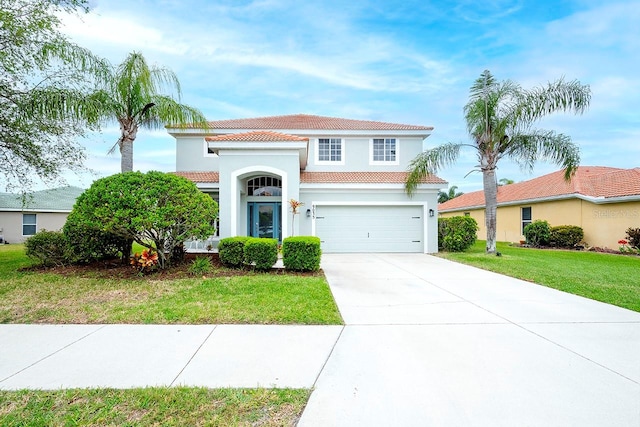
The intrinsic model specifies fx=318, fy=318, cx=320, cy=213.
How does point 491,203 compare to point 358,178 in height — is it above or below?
below

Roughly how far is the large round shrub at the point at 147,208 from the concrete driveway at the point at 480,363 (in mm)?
4874

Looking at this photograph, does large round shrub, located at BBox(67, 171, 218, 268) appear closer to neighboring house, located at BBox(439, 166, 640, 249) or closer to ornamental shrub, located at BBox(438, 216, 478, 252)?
ornamental shrub, located at BBox(438, 216, 478, 252)

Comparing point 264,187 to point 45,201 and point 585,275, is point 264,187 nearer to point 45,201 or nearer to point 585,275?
point 585,275

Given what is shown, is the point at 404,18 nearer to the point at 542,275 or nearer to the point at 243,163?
the point at 243,163

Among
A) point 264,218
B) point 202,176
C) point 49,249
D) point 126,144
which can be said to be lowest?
point 49,249

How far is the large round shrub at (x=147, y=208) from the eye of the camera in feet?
26.1

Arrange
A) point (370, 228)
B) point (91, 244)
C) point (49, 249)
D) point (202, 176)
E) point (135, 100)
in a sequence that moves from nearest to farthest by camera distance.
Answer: point (49, 249) → point (91, 244) → point (135, 100) → point (370, 228) → point (202, 176)

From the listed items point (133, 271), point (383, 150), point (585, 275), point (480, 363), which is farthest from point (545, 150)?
point (133, 271)

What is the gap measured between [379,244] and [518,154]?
24.1 feet

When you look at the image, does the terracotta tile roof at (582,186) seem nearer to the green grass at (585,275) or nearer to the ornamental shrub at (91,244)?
the green grass at (585,275)

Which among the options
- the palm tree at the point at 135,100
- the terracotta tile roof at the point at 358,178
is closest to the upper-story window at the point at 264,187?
the terracotta tile roof at the point at 358,178

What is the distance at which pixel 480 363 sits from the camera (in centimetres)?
370

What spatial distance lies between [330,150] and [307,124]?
88.6 inches

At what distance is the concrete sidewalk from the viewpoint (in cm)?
285
